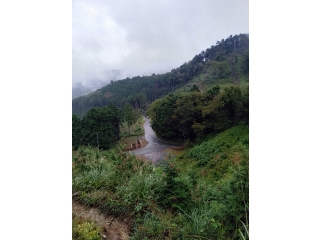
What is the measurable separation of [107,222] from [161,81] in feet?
4.66

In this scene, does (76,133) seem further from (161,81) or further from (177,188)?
(177,188)

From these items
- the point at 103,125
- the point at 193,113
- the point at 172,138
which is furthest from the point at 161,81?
the point at 103,125

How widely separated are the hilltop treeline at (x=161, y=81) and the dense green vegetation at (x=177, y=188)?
1.71ft

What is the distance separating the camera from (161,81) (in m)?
2.21

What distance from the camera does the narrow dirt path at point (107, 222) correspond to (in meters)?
1.66

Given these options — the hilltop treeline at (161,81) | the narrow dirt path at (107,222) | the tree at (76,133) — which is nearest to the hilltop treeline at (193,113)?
the hilltop treeline at (161,81)

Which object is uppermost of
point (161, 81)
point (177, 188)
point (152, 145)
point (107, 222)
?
point (161, 81)

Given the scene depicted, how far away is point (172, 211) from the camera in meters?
1.85

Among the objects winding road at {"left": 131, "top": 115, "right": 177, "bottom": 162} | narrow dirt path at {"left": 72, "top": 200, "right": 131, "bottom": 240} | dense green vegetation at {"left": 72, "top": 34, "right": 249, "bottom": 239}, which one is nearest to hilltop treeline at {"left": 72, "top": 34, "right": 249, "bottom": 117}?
dense green vegetation at {"left": 72, "top": 34, "right": 249, "bottom": 239}

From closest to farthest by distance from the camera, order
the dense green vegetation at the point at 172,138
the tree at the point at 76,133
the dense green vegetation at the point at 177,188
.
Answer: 1. the dense green vegetation at the point at 177,188
2. the dense green vegetation at the point at 172,138
3. the tree at the point at 76,133

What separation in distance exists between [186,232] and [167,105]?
1152 millimetres

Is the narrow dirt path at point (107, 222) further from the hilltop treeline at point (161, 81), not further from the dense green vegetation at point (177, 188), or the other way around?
the hilltop treeline at point (161, 81)
